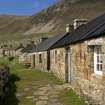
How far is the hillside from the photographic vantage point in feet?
451

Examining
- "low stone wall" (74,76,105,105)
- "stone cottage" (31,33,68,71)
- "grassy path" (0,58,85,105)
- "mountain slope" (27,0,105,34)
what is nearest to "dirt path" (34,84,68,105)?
"grassy path" (0,58,85,105)

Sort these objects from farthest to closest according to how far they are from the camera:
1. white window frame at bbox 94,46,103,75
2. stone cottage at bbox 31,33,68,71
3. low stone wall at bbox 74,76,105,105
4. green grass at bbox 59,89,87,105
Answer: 1. stone cottage at bbox 31,33,68,71
2. green grass at bbox 59,89,87,105
3. white window frame at bbox 94,46,103,75
4. low stone wall at bbox 74,76,105,105

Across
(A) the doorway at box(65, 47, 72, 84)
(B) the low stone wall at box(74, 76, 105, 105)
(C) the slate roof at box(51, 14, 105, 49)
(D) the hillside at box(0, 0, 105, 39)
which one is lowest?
(B) the low stone wall at box(74, 76, 105, 105)

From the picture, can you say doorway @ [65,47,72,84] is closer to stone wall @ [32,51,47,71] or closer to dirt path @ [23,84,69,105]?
dirt path @ [23,84,69,105]

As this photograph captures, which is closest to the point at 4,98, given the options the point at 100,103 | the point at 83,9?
the point at 100,103

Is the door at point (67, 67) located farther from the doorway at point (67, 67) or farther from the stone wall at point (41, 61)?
the stone wall at point (41, 61)

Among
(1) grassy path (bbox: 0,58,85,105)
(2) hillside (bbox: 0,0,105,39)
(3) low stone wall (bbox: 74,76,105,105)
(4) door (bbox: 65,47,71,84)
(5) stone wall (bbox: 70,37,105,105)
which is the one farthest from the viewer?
(2) hillside (bbox: 0,0,105,39)

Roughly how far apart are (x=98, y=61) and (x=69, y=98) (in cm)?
321

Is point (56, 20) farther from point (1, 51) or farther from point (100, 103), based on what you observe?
point (100, 103)

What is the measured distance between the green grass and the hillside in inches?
4283

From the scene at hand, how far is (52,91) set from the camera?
21016 millimetres

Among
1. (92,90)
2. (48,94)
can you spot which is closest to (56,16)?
(48,94)

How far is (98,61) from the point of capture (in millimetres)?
16391

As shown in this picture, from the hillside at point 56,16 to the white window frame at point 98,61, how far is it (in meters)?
112
